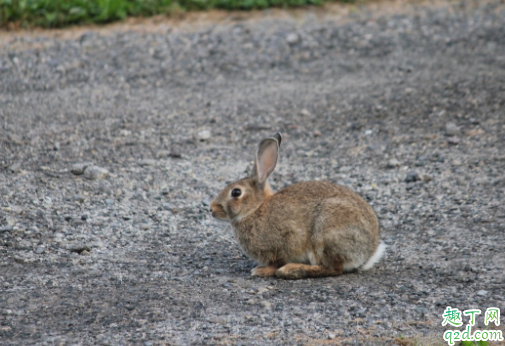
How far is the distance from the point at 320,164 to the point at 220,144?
46.1 inches

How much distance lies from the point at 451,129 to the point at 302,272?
358cm

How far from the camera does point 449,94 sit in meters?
8.94

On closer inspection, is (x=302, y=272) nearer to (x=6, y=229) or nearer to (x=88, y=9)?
(x=6, y=229)

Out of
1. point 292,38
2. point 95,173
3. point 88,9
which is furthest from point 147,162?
point 88,9

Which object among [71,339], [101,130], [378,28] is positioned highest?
[378,28]

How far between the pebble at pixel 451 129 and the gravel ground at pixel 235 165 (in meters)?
0.03

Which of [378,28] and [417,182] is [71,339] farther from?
[378,28]

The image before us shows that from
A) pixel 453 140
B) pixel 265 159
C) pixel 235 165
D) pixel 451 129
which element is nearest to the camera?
pixel 265 159

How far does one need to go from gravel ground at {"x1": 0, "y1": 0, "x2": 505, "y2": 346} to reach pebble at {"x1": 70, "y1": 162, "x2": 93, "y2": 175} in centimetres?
2

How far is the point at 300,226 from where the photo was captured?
5262mm

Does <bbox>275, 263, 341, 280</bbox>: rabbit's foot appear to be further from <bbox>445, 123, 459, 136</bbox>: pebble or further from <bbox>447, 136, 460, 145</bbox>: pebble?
<bbox>445, 123, 459, 136</bbox>: pebble

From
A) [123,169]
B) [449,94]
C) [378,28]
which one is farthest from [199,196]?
[378,28]

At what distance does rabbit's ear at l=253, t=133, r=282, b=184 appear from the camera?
554 centimetres

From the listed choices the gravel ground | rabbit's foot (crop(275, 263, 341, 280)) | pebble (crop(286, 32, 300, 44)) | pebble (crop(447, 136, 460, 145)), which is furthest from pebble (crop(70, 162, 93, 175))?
pebble (crop(286, 32, 300, 44))
